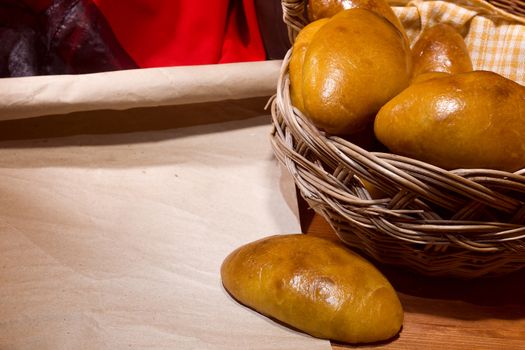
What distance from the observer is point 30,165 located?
87cm

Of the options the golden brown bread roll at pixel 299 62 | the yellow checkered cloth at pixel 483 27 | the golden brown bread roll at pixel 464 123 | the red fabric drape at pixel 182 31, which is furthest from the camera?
the red fabric drape at pixel 182 31

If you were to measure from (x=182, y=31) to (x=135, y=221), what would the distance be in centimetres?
42

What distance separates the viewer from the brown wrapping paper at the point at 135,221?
612 millimetres

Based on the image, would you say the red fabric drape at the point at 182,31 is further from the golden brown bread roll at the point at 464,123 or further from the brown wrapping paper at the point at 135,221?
the golden brown bread roll at the point at 464,123

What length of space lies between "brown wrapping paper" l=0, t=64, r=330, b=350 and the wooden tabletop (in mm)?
110

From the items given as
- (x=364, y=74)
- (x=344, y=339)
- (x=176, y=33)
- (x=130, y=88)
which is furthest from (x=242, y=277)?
(x=176, y=33)

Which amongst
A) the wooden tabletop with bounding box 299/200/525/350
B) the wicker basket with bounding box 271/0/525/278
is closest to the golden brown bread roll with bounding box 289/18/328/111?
the wicker basket with bounding box 271/0/525/278

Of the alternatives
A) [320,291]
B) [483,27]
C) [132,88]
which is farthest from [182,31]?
[320,291]

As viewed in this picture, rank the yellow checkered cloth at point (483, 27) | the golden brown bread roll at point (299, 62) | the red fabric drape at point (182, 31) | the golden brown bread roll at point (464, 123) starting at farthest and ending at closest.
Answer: the red fabric drape at point (182, 31) < the yellow checkered cloth at point (483, 27) < the golden brown bread roll at point (299, 62) < the golden brown bread roll at point (464, 123)

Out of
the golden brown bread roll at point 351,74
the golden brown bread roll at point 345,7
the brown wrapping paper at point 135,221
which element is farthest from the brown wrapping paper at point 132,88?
the golden brown bread roll at point 351,74

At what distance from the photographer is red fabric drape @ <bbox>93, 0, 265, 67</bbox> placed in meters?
1.01

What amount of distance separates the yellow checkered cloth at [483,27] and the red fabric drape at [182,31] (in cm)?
32

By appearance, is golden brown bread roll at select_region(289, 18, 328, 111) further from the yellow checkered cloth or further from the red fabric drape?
the red fabric drape

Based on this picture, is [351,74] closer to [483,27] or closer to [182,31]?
[483,27]
